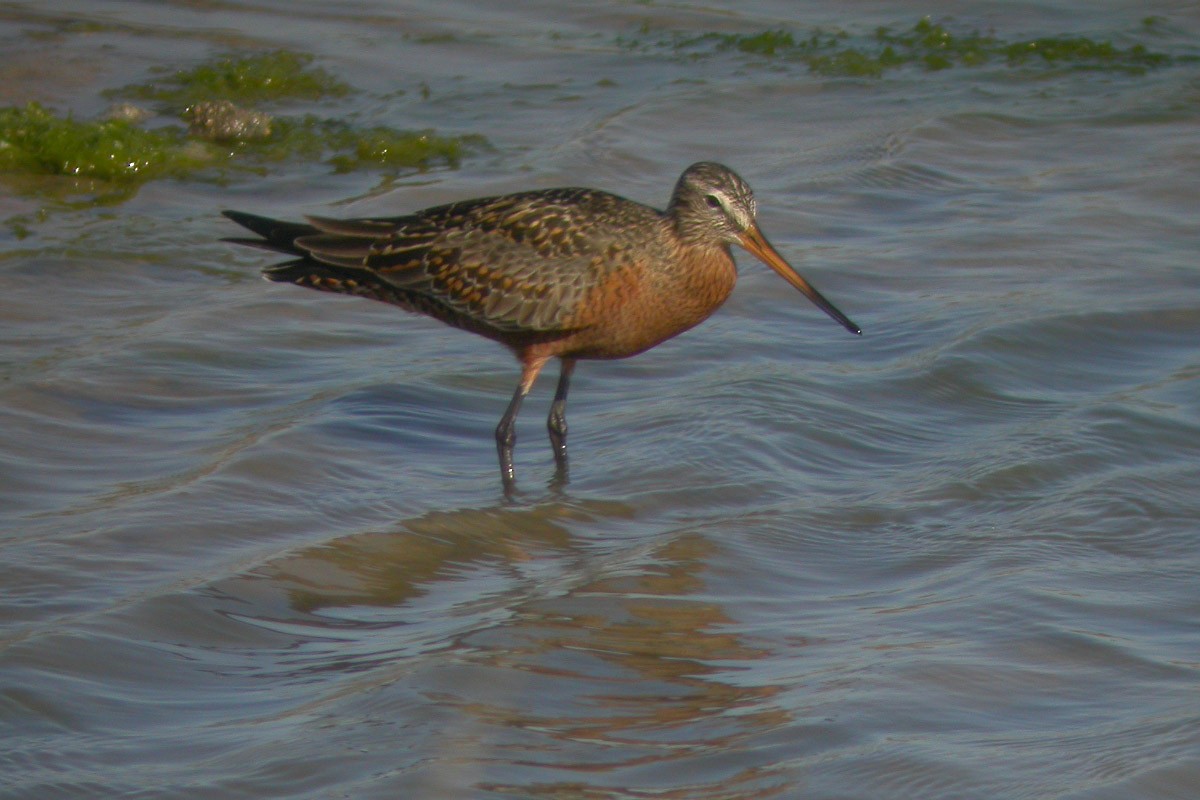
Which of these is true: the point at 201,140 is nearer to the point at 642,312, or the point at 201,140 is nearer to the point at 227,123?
the point at 227,123

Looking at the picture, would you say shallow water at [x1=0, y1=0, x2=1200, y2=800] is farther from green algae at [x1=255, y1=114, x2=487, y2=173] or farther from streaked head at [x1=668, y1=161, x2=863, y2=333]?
streaked head at [x1=668, y1=161, x2=863, y2=333]

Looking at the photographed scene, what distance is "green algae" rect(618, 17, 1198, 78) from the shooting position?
1170cm

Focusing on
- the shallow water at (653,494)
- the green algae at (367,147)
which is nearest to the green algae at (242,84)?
the shallow water at (653,494)

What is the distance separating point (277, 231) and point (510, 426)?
4.12 ft

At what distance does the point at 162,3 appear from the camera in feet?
41.3

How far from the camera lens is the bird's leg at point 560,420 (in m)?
6.50

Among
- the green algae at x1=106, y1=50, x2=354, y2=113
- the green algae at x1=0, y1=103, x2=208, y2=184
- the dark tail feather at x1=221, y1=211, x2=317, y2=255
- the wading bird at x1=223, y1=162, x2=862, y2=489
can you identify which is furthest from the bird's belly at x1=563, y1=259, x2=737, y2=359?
the green algae at x1=106, y1=50, x2=354, y2=113

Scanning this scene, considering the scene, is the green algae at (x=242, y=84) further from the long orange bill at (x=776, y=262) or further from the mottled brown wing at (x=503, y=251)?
the long orange bill at (x=776, y=262)

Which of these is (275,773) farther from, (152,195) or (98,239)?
(152,195)

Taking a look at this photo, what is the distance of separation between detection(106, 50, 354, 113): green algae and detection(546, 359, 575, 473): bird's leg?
4.66m

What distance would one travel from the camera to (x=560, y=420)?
21.6 feet

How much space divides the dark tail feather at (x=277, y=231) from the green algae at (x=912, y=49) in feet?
17.9

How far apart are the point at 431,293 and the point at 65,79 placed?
16.4 feet

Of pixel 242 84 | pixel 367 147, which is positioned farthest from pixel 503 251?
pixel 242 84
